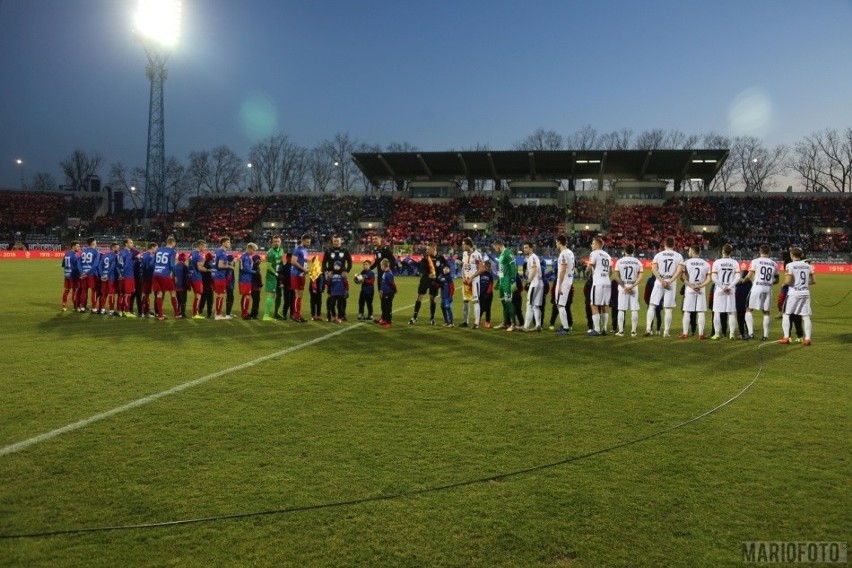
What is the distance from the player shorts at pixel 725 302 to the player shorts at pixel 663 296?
2.72 ft

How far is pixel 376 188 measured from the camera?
64.9m

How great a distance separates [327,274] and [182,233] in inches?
2164

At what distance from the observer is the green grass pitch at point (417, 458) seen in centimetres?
356

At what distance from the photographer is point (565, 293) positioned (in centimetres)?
1247

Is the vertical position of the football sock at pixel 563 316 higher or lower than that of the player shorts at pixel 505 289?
lower

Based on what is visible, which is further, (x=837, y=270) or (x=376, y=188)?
(x=376, y=188)

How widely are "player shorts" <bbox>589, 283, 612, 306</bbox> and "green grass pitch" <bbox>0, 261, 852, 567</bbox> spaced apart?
275 centimetres

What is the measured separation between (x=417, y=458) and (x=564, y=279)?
817cm

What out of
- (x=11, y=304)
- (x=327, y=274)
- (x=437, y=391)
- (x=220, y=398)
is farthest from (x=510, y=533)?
(x=11, y=304)

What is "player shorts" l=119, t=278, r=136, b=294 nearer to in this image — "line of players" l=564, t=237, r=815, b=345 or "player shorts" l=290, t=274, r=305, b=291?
"player shorts" l=290, t=274, r=305, b=291

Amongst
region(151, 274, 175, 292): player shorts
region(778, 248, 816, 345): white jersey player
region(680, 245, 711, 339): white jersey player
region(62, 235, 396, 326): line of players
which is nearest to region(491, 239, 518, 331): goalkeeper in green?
region(62, 235, 396, 326): line of players

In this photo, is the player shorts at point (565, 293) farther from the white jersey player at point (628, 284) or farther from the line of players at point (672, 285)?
the white jersey player at point (628, 284)

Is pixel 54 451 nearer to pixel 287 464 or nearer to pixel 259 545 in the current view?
pixel 287 464

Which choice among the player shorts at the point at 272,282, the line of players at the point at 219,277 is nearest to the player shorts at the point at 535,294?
the line of players at the point at 219,277
